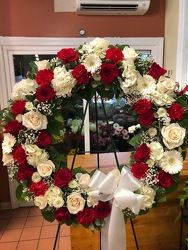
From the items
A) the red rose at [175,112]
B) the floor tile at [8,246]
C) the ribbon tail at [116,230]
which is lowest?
the floor tile at [8,246]

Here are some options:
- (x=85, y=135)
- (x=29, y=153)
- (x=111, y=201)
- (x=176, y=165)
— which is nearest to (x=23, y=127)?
(x=29, y=153)

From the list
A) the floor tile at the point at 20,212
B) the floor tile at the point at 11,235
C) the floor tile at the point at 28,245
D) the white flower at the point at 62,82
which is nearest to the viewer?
the white flower at the point at 62,82

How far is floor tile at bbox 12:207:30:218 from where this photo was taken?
277 centimetres

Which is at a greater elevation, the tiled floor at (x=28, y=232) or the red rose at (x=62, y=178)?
the red rose at (x=62, y=178)

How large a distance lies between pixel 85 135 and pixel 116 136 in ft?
1.39

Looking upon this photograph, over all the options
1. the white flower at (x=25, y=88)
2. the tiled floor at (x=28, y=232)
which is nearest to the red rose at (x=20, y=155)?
the white flower at (x=25, y=88)

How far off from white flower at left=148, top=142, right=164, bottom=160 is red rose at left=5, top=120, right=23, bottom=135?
626 mm

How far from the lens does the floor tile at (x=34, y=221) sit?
8.39 ft

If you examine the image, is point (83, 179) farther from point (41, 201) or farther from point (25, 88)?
point (25, 88)

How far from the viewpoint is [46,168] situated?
1.03 m

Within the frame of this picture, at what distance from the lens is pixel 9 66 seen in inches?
102

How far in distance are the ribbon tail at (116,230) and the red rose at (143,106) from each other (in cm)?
45

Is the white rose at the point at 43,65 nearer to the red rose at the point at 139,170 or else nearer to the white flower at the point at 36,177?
the white flower at the point at 36,177

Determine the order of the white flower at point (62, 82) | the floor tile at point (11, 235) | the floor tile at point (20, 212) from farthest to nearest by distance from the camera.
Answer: the floor tile at point (20, 212) < the floor tile at point (11, 235) < the white flower at point (62, 82)
